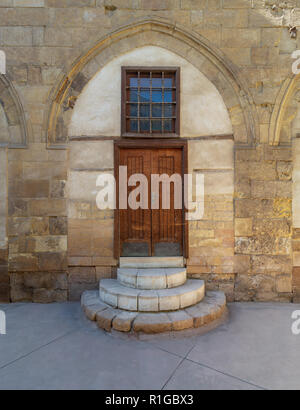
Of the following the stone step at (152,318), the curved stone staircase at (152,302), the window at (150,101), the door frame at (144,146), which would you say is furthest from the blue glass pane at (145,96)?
the stone step at (152,318)

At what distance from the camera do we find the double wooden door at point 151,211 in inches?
147

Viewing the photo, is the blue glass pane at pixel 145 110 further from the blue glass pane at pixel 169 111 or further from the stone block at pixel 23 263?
the stone block at pixel 23 263

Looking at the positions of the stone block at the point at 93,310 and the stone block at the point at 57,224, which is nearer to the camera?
the stone block at the point at 93,310

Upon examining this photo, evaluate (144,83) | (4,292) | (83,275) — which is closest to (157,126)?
(144,83)

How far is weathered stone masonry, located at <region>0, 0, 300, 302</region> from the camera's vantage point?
356 cm

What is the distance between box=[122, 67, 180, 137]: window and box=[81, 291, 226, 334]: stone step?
2.81 m

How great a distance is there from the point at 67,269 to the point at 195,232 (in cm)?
229

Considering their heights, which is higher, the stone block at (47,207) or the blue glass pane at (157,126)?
the blue glass pane at (157,126)

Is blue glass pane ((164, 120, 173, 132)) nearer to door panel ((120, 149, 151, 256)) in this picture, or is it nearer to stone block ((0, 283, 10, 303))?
door panel ((120, 149, 151, 256))

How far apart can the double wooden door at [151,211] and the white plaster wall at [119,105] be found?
1.65 feet

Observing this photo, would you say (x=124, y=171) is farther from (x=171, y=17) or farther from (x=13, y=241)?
(x=171, y=17)

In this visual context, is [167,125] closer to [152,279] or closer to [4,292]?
[152,279]

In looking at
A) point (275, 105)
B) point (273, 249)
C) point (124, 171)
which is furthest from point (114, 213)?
point (275, 105)

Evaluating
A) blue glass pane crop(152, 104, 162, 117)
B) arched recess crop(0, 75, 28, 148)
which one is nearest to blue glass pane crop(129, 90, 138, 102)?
blue glass pane crop(152, 104, 162, 117)
